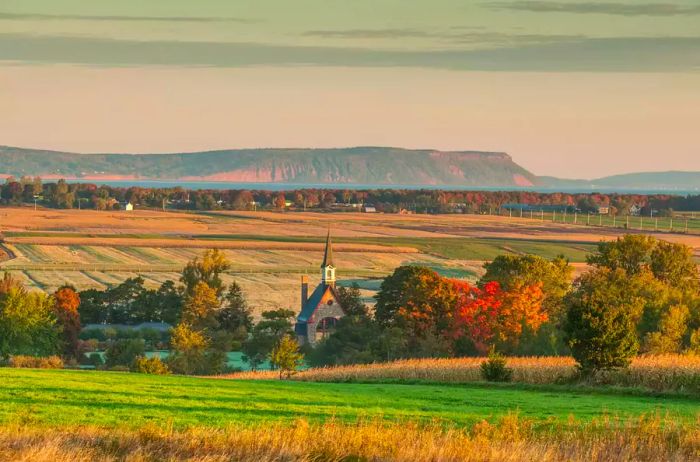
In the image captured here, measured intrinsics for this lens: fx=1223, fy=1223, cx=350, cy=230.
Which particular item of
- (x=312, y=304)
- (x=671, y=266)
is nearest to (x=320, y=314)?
(x=312, y=304)

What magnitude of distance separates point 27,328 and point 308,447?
2604 inches

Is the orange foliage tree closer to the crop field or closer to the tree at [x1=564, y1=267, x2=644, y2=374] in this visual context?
the tree at [x1=564, y1=267, x2=644, y2=374]

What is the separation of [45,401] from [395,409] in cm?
850

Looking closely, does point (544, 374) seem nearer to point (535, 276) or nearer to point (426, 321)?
point (426, 321)

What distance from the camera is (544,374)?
44469 millimetres

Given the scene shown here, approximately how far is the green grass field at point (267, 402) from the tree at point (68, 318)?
143 feet

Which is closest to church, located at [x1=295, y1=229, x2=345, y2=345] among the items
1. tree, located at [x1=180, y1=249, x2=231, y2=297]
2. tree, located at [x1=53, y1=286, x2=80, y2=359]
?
tree, located at [x1=180, y1=249, x2=231, y2=297]

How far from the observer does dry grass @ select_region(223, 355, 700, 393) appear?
40844 millimetres

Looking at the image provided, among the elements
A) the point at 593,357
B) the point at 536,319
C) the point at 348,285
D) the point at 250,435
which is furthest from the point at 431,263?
the point at 250,435

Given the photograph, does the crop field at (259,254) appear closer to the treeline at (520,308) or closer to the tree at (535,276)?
the treeline at (520,308)

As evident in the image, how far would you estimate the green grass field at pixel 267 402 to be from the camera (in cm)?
2639

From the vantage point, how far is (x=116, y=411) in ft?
91.1

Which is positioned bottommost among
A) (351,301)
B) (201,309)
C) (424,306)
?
(351,301)

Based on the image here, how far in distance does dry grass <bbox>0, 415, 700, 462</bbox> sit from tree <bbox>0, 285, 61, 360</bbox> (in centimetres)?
6297
